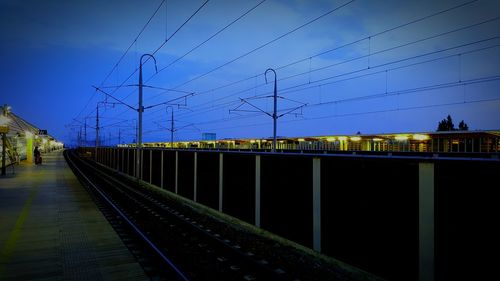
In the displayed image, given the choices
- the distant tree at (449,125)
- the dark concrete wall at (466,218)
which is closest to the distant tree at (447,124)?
the distant tree at (449,125)

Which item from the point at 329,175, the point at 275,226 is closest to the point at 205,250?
the point at 275,226

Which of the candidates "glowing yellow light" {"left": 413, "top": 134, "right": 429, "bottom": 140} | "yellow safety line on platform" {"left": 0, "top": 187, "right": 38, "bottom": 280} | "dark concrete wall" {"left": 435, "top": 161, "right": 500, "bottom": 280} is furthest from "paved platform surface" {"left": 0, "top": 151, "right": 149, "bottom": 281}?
"glowing yellow light" {"left": 413, "top": 134, "right": 429, "bottom": 140}

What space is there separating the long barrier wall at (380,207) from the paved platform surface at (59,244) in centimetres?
335

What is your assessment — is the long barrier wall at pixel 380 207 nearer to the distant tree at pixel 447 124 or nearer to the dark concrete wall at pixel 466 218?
the dark concrete wall at pixel 466 218

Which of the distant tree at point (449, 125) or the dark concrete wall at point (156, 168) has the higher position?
the distant tree at point (449, 125)

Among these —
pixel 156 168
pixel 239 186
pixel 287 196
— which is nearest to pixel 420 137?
pixel 156 168

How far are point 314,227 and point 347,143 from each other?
20090 mm

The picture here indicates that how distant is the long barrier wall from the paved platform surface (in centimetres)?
335

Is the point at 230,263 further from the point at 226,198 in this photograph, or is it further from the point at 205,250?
the point at 226,198

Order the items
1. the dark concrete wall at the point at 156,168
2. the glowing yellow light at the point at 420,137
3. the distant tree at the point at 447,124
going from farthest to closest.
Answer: the distant tree at the point at 447,124 < the glowing yellow light at the point at 420,137 < the dark concrete wall at the point at 156,168

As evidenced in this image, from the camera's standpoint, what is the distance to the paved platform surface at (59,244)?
5723mm

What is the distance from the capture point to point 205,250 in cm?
731

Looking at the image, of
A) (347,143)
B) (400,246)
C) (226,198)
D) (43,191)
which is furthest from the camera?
(347,143)

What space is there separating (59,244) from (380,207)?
6184 mm
